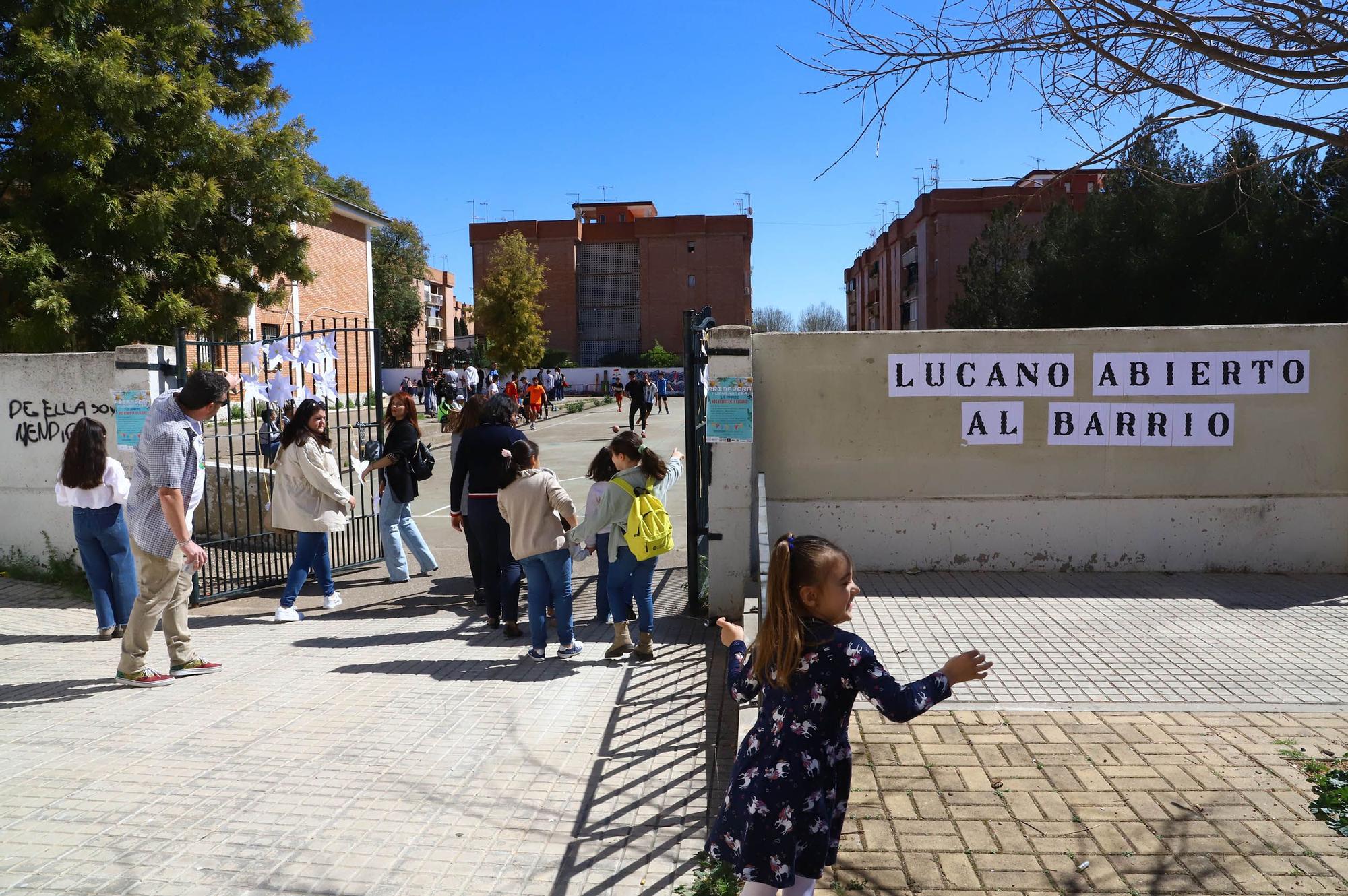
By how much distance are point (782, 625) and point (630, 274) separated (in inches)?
2923

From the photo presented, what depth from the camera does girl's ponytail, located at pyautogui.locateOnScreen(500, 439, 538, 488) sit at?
6438 mm

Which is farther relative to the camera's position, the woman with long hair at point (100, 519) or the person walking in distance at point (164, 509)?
the woman with long hair at point (100, 519)

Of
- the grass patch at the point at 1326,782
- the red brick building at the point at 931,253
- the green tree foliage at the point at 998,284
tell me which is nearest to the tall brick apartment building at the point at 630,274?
the red brick building at the point at 931,253

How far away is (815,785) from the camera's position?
2775 millimetres

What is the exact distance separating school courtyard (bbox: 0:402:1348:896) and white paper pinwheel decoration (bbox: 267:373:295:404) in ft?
8.65

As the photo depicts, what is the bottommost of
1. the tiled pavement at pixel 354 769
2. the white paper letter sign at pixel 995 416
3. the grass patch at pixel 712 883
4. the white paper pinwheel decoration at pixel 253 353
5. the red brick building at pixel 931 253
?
the grass patch at pixel 712 883

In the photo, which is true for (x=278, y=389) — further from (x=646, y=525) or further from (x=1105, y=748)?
(x=1105, y=748)

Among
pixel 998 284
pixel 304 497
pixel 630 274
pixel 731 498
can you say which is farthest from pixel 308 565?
pixel 630 274

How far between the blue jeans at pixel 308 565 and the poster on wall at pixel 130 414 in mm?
1646

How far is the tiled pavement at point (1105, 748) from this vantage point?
342 cm

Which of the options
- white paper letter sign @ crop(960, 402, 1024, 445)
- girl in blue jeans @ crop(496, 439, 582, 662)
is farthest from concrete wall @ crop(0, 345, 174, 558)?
white paper letter sign @ crop(960, 402, 1024, 445)

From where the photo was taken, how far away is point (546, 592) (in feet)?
21.4

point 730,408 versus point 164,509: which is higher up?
point 730,408

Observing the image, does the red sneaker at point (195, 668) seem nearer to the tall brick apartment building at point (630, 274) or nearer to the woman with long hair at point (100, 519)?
the woman with long hair at point (100, 519)
